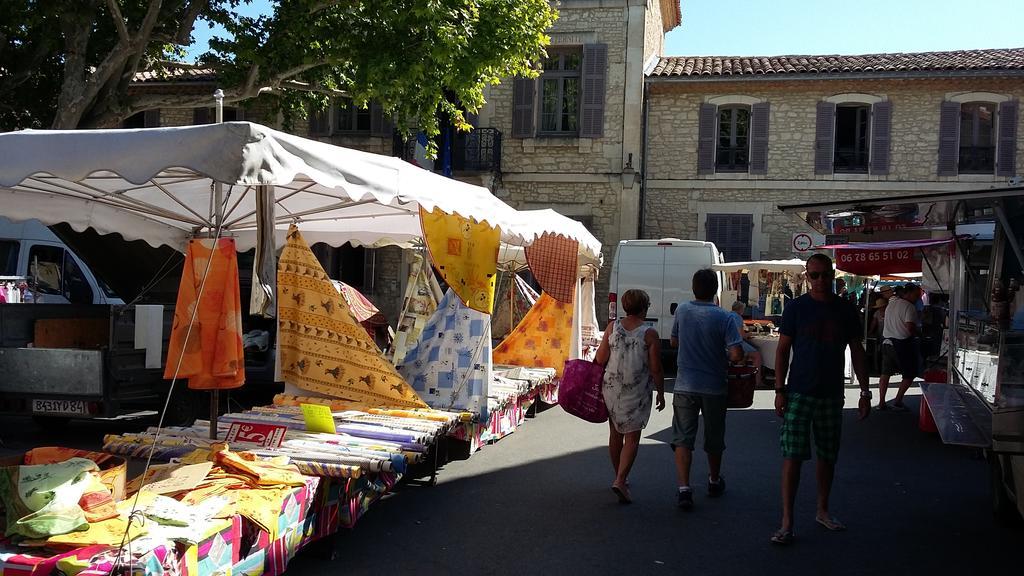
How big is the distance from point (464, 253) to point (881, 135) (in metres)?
15.9

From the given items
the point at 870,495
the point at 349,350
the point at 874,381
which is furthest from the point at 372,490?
the point at 874,381

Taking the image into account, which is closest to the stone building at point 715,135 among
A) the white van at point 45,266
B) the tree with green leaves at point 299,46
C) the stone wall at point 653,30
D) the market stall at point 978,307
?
the stone wall at point 653,30

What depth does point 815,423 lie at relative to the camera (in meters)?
5.39

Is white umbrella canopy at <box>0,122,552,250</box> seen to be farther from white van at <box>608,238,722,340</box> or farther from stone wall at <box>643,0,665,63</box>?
stone wall at <box>643,0,665,63</box>

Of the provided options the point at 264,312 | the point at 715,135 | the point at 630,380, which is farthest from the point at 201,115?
the point at 630,380

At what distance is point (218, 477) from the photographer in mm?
4309

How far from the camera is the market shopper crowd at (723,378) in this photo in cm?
534

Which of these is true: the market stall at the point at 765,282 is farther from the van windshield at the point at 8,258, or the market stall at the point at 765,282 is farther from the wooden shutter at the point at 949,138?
the van windshield at the point at 8,258

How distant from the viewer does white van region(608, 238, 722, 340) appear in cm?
1585

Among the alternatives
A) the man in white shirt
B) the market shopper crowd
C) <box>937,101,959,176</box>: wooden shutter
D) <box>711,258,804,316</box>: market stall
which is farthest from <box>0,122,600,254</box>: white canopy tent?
<box>937,101,959,176</box>: wooden shutter

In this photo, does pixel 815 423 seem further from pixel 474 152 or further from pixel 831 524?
pixel 474 152

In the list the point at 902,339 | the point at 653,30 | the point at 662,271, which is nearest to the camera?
the point at 902,339

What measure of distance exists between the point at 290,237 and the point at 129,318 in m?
2.21

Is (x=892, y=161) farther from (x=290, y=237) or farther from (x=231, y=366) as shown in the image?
(x=231, y=366)
